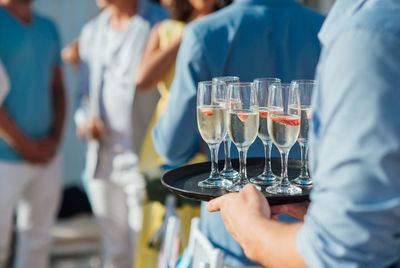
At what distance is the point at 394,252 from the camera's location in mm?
886

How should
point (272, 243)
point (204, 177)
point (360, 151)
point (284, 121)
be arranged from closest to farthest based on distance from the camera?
point (360, 151) → point (272, 243) → point (284, 121) → point (204, 177)


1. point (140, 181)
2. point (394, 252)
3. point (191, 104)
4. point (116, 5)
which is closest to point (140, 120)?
point (140, 181)

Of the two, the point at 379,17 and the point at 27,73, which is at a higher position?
the point at 379,17

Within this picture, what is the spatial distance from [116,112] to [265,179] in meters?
2.28

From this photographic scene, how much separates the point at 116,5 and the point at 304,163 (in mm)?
2598

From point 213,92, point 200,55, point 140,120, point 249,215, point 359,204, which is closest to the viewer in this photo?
point 359,204

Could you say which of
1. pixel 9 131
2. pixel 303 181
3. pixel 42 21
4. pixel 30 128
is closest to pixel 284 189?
pixel 303 181

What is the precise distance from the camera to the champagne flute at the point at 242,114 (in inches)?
54.1

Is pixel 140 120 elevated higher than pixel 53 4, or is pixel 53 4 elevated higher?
pixel 53 4

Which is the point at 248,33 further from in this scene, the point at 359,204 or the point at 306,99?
the point at 359,204

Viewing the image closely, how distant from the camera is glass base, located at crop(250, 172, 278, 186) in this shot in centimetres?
142

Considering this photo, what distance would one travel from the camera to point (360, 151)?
2.68ft

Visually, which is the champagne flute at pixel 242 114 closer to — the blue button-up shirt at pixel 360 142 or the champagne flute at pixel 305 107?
the champagne flute at pixel 305 107

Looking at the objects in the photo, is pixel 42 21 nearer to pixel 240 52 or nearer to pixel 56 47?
pixel 56 47
